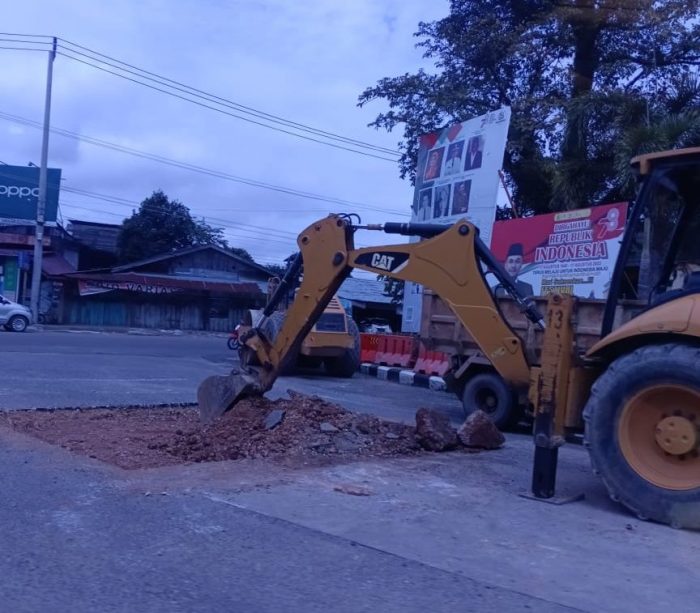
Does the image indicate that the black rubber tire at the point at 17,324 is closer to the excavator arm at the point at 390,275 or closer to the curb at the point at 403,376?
the curb at the point at 403,376

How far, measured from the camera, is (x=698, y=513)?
23.3 feet

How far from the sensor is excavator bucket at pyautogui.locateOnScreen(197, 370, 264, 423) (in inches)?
436

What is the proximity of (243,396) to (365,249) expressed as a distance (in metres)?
2.55

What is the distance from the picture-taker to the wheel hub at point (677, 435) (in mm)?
7359

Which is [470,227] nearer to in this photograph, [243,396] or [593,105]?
[243,396]

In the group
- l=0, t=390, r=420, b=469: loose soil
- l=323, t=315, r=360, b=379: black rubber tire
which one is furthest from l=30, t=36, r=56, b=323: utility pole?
l=0, t=390, r=420, b=469: loose soil

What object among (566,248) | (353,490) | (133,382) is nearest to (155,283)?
(566,248)

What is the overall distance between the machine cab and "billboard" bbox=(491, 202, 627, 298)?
31.6 feet

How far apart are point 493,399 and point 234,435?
5236 millimetres

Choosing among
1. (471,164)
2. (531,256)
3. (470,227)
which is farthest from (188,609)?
(471,164)

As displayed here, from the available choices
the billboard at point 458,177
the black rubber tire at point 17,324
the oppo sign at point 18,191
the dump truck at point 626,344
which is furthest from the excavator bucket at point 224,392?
the oppo sign at point 18,191

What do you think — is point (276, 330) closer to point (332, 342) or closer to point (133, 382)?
point (133, 382)

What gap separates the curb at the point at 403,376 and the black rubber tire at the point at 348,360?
1.03 meters

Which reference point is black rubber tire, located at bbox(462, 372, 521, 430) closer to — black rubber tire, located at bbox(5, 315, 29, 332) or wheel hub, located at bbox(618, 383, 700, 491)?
wheel hub, located at bbox(618, 383, 700, 491)
